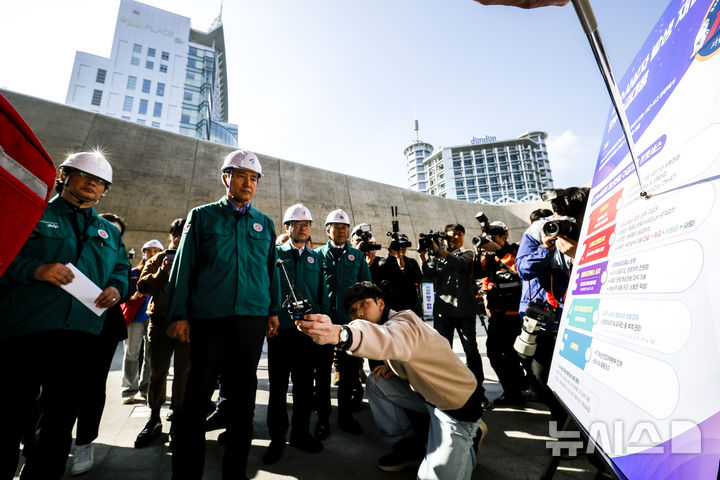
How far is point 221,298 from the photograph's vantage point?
1760 mm

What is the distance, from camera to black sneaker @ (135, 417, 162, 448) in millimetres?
2201

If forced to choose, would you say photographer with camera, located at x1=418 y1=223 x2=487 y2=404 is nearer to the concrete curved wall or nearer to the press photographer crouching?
the press photographer crouching

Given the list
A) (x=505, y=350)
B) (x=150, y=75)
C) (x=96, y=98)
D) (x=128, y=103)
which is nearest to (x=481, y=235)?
(x=505, y=350)

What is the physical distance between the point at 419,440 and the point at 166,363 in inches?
82.5

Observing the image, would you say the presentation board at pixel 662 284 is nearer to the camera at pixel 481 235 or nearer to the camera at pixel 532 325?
the camera at pixel 532 325

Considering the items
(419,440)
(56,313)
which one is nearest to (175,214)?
(56,313)

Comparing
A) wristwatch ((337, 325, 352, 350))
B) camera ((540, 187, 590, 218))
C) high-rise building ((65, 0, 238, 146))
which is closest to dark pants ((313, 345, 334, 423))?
wristwatch ((337, 325, 352, 350))

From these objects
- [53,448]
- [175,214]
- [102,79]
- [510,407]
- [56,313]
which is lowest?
[510,407]

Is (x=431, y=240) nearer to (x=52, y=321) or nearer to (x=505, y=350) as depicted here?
(x=505, y=350)

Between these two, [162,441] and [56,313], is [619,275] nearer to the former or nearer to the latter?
[56,313]

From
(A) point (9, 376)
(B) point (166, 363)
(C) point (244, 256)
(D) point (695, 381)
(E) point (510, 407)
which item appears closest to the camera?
(D) point (695, 381)

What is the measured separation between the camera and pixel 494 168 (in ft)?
224

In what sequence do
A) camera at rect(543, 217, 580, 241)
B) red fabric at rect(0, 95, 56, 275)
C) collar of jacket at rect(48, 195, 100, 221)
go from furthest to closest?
collar of jacket at rect(48, 195, 100, 221) → camera at rect(543, 217, 580, 241) → red fabric at rect(0, 95, 56, 275)

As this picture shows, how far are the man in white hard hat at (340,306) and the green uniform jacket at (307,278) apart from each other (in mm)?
245
